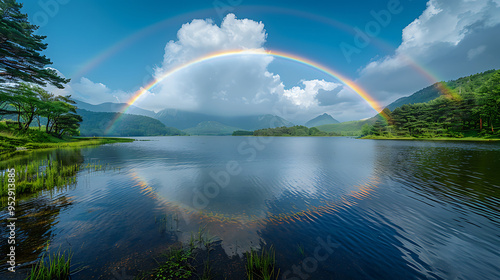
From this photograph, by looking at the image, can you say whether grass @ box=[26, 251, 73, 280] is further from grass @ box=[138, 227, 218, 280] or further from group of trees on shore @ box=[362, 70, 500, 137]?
group of trees on shore @ box=[362, 70, 500, 137]

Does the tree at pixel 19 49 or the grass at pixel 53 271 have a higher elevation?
the tree at pixel 19 49

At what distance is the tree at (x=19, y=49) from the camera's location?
67.6 ft

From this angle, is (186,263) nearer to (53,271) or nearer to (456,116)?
(53,271)

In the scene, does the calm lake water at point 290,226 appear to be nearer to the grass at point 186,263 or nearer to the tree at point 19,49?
the grass at point 186,263

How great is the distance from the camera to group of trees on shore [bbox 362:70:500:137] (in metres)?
73.7

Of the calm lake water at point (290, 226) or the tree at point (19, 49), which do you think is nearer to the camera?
the calm lake water at point (290, 226)

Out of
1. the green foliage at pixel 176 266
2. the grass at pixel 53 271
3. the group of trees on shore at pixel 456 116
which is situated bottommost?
the green foliage at pixel 176 266

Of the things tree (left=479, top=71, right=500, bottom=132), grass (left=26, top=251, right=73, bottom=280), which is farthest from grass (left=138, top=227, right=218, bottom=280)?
tree (left=479, top=71, right=500, bottom=132)

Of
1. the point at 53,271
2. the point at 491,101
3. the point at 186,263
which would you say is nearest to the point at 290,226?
the point at 186,263

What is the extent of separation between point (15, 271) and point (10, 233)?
14.5 ft

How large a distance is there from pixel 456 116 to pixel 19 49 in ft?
527

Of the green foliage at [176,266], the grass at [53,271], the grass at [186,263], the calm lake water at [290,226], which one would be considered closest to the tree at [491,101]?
the calm lake water at [290,226]

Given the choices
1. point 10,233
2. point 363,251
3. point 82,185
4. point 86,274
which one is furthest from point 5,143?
point 363,251

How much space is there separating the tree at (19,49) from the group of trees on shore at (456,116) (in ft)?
476
